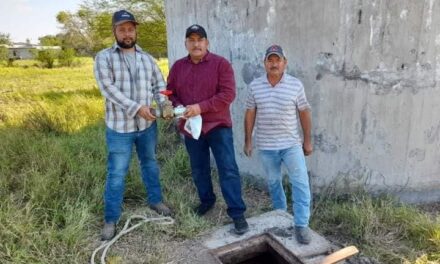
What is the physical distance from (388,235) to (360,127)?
3.56ft

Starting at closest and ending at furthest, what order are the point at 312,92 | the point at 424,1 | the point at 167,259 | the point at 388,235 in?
the point at 167,259 → the point at 388,235 → the point at 424,1 → the point at 312,92

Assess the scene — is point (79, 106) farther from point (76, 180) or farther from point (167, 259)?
point (167, 259)

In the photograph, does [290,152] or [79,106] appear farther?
[79,106]

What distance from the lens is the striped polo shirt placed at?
289cm

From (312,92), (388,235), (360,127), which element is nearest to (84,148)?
(312,92)

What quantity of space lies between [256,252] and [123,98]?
5.56 feet

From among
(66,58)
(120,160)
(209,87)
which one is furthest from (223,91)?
(66,58)

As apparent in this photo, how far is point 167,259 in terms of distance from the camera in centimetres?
290

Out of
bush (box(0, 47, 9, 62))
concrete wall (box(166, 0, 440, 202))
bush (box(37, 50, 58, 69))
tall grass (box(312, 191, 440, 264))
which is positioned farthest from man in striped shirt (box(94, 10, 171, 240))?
bush (box(0, 47, 9, 62))

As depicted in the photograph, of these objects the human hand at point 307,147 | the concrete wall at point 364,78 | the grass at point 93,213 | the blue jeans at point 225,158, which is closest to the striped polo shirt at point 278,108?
the human hand at point 307,147

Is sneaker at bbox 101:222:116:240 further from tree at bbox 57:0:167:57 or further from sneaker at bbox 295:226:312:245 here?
tree at bbox 57:0:167:57

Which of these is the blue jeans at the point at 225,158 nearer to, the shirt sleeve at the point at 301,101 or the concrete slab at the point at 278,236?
the concrete slab at the point at 278,236

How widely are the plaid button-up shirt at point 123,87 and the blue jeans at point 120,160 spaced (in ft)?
0.26

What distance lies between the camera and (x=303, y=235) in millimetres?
2965
